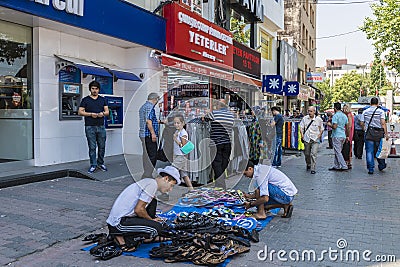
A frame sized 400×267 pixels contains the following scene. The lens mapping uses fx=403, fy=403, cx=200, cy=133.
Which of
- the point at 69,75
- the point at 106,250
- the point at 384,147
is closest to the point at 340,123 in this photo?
the point at 384,147

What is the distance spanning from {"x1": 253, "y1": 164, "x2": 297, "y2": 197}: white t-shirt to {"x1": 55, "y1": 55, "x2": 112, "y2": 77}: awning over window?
4719 millimetres

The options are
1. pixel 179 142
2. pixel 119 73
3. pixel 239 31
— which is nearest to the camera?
pixel 179 142

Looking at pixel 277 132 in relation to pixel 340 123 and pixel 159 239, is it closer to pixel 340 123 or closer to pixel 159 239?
pixel 340 123

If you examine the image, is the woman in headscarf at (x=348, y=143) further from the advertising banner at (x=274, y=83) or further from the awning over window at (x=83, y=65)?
the advertising banner at (x=274, y=83)

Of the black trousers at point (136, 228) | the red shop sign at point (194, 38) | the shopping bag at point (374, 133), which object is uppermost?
the red shop sign at point (194, 38)

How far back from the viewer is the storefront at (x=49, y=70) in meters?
7.96

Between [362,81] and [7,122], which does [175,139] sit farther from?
[362,81]

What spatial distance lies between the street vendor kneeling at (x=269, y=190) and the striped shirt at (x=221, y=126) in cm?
146

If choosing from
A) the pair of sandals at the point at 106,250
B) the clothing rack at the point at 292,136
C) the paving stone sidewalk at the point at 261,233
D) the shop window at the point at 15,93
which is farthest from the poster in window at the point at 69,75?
the clothing rack at the point at 292,136

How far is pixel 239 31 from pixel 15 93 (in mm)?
14336

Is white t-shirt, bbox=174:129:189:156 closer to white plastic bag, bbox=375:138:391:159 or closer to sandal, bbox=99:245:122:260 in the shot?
sandal, bbox=99:245:122:260

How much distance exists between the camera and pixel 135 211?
14.2 feet

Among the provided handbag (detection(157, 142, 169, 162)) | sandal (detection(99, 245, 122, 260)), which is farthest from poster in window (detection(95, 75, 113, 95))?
sandal (detection(99, 245, 122, 260))

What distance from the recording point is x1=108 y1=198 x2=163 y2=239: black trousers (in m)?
4.27
